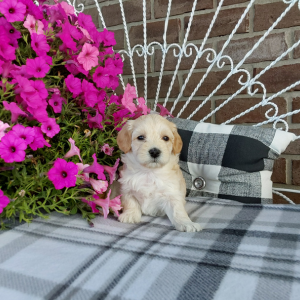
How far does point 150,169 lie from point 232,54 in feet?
3.43

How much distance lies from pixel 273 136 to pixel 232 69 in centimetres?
58

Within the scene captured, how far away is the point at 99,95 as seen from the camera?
103 centimetres

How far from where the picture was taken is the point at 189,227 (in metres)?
1.00

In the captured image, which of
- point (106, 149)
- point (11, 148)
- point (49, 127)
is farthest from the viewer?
point (106, 149)

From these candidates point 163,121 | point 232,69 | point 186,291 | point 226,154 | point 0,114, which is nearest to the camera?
point 186,291

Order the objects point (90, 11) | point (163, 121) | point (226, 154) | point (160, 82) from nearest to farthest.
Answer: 1. point (163, 121)
2. point (226, 154)
3. point (160, 82)
4. point (90, 11)

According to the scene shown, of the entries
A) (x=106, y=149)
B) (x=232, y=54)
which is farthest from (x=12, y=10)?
Answer: (x=232, y=54)

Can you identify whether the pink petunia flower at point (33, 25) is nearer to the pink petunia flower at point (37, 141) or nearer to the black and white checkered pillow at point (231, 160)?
the pink petunia flower at point (37, 141)

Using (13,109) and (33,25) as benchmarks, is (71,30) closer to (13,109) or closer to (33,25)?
(33,25)

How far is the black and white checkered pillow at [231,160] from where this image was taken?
4.40 feet

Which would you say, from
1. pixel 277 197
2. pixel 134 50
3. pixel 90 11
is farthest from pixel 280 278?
pixel 90 11

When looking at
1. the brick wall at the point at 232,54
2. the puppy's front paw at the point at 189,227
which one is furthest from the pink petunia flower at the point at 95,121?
the brick wall at the point at 232,54

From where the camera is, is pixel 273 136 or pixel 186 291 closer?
pixel 186 291

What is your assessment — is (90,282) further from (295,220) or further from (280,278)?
(295,220)
